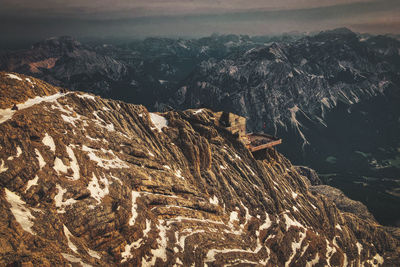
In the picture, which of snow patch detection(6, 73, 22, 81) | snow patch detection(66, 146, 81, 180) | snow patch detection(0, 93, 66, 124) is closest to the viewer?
snow patch detection(66, 146, 81, 180)

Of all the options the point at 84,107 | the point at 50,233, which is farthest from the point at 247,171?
the point at 50,233

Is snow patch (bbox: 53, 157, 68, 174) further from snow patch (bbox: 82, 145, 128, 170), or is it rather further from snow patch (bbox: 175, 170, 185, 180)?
snow patch (bbox: 175, 170, 185, 180)

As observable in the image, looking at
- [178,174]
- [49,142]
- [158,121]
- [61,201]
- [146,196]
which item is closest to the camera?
[61,201]

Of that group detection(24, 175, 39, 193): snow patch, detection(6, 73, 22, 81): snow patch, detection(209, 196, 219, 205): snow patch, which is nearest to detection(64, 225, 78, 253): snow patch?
detection(24, 175, 39, 193): snow patch

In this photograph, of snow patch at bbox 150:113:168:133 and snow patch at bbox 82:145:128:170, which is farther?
snow patch at bbox 150:113:168:133

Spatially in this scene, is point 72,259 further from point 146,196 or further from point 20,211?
point 146,196

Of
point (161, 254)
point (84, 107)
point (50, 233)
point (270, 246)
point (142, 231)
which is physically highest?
point (84, 107)

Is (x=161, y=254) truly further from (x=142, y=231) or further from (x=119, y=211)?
(x=119, y=211)

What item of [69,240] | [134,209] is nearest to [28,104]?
[134,209]
